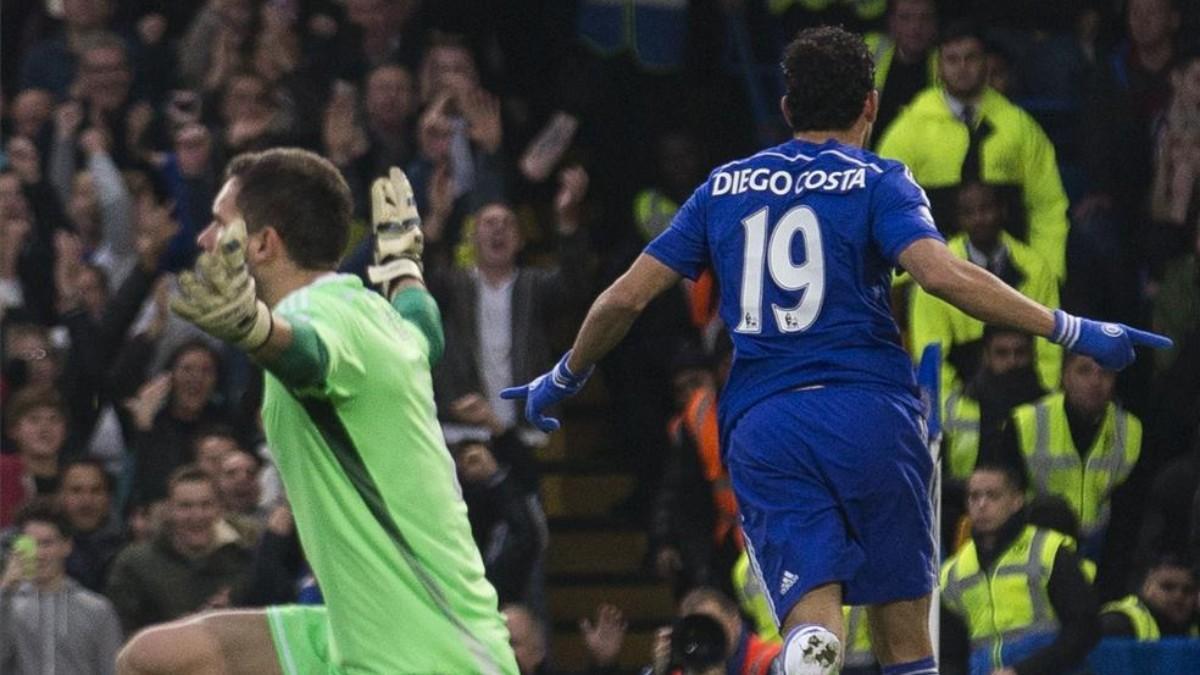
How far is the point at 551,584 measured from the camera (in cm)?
1311

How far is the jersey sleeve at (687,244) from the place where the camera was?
6660 mm

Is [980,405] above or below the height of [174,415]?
above

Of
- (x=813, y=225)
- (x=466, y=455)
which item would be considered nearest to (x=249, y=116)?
(x=466, y=455)

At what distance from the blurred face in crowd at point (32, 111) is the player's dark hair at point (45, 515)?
2.76 m

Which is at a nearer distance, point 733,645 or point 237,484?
point 733,645

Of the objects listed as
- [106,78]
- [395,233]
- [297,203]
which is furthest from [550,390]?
[106,78]

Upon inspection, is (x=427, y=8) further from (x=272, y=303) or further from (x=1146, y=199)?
(x=272, y=303)

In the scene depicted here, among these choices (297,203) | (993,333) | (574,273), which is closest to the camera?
(297,203)

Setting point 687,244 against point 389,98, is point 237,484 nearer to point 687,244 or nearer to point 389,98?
point 389,98

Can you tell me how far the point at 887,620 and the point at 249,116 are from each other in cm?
666

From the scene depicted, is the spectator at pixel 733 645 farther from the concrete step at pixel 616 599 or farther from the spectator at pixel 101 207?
the spectator at pixel 101 207

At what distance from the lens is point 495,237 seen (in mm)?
11727

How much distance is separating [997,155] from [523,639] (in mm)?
2700

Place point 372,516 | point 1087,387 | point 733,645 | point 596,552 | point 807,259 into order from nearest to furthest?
point 372,516 < point 807,259 < point 733,645 < point 1087,387 < point 596,552
